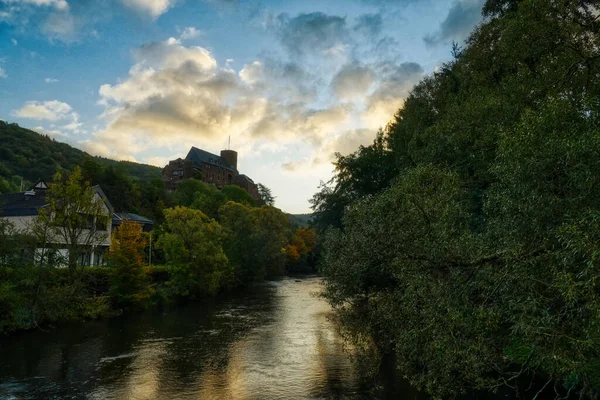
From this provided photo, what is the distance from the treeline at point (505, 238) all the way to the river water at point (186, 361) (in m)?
3.64

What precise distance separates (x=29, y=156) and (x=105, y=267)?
7826cm

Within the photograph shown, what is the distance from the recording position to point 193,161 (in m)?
121

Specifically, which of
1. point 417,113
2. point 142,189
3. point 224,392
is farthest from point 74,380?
point 142,189

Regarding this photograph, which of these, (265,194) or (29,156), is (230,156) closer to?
(265,194)

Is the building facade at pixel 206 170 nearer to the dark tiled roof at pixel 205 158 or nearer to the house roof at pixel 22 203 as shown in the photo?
the dark tiled roof at pixel 205 158

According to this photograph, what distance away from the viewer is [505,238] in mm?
10578

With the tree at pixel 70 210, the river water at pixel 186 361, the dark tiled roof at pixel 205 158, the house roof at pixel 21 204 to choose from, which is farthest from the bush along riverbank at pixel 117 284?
the dark tiled roof at pixel 205 158

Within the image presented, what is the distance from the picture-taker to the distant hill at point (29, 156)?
92.2 m

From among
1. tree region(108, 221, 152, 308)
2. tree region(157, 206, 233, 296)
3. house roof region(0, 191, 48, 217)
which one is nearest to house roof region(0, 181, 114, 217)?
house roof region(0, 191, 48, 217)

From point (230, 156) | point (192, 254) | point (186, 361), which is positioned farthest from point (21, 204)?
point (230, 156)

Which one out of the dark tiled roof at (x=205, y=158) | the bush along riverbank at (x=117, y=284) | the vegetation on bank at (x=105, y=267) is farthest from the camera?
the dark tiled roof at (x=205, y=158)

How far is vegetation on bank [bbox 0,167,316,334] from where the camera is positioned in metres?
29.7

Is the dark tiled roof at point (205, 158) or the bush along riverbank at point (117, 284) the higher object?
the dark tiled roof at point (205, 158)

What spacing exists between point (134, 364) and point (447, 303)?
60.2 ft
